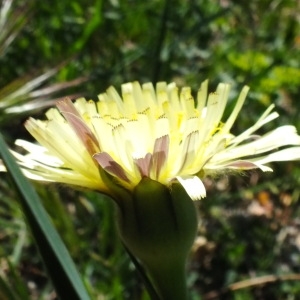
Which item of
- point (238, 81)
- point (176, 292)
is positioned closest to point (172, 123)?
point (176, 292)

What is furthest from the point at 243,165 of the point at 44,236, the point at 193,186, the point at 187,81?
the point at 187,81

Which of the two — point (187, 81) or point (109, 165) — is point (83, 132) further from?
point (187, 81)

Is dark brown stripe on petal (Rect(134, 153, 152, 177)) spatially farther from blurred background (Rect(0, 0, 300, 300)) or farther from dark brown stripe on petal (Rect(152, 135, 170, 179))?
blurred background (Rect(0, 0, 300, 300))

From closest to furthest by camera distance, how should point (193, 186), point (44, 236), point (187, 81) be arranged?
point (44, 236) → point (193, 186) → point (187, 81)


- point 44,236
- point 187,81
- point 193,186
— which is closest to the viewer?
point 44,236

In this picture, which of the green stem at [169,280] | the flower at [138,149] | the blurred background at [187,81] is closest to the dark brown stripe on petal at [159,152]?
the flower at [138,149]

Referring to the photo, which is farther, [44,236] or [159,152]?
[159,152]

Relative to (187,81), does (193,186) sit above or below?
above
